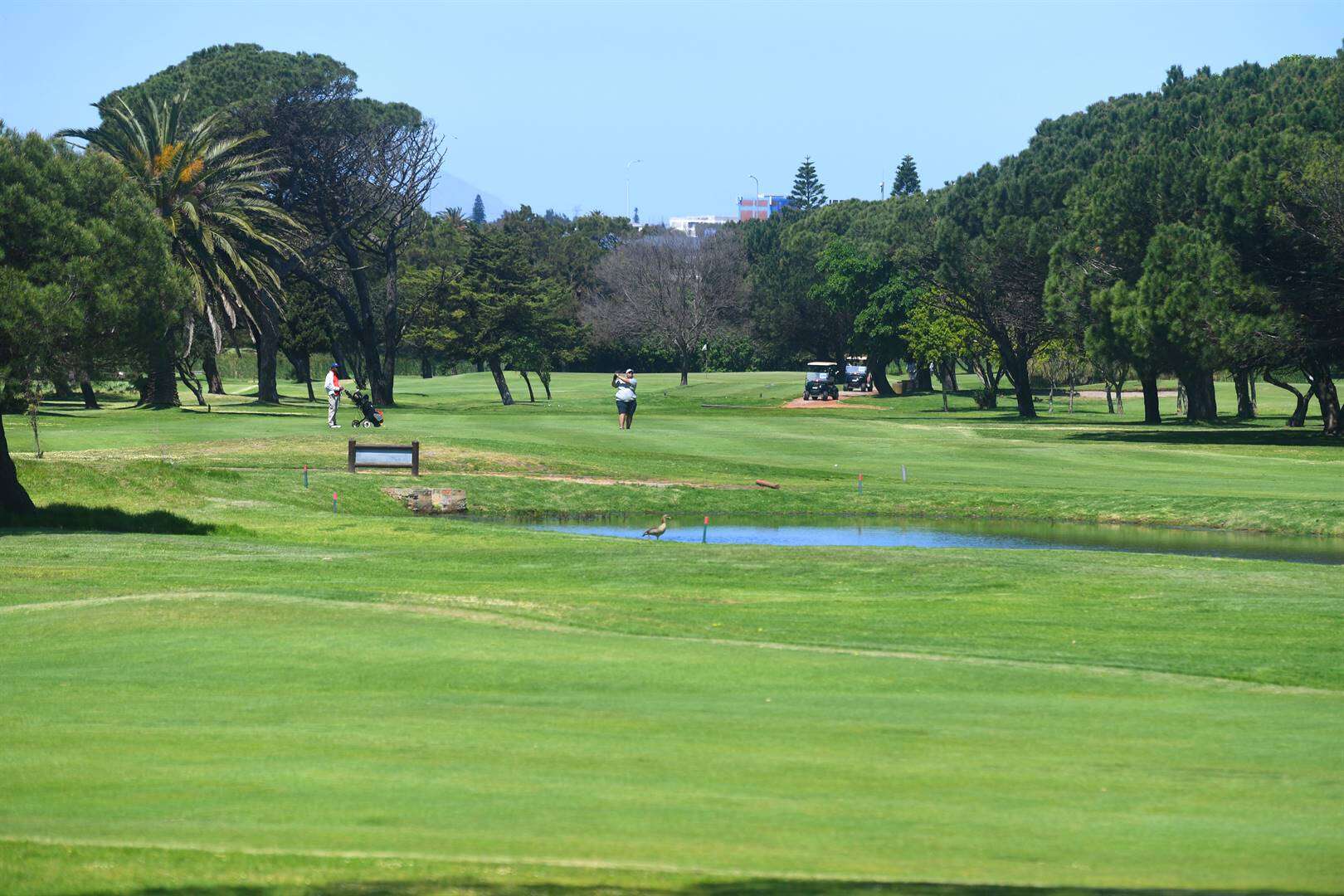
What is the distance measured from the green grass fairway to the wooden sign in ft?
20.1

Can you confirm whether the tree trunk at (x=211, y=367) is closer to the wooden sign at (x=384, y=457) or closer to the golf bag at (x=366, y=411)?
the golf bag at (x=366, y=411)

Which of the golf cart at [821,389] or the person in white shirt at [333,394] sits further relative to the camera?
the golf cart at [821,389]

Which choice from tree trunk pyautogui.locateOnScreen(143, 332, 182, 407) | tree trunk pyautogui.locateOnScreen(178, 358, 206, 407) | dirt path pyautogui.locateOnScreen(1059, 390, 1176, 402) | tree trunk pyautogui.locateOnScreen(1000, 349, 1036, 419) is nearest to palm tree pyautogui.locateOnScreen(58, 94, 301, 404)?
tree trunk pyautogui.locateOnScreen(143, 332, 182, 407)

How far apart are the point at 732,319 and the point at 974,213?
63440 millimetres

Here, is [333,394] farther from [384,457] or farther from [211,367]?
[211,367]

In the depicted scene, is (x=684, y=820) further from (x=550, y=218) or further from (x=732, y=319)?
(x=550, y=218)

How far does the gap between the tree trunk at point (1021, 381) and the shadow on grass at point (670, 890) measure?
7862 cm

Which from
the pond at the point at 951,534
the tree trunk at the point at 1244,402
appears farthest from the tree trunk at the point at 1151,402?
the pond at the point at 951,534

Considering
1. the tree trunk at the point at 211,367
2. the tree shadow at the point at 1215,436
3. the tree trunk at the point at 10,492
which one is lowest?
the tree shadow at the point at 1215,436

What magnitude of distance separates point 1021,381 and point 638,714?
252 feet

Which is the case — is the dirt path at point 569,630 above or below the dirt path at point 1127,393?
below

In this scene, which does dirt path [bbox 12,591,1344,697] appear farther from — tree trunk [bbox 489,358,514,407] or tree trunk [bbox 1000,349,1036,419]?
tree trunk [bbox 489,358,514,407]

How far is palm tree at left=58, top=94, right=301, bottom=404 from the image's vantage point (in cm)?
6016

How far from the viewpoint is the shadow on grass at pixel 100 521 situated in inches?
1160
